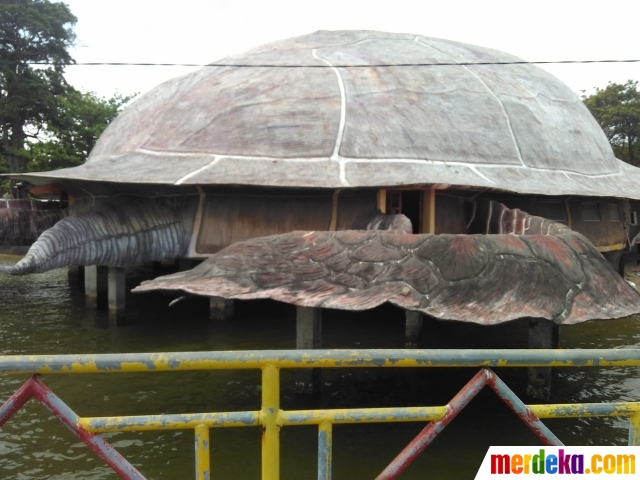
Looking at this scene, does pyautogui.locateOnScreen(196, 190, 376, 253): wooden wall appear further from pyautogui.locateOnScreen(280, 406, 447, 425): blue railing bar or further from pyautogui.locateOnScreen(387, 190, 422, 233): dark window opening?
pyautogui.locateOnScreen(280, 406, 447, 425): blue railing bar

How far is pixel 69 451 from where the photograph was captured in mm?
4043

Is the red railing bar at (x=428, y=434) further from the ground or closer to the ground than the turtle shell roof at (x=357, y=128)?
closer to the ground

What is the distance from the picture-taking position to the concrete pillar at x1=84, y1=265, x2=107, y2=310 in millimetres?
8625

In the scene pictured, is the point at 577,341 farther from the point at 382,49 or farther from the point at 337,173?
the point at 382,49

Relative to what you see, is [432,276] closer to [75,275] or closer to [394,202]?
[394,202]

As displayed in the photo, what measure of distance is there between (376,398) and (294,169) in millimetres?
2801

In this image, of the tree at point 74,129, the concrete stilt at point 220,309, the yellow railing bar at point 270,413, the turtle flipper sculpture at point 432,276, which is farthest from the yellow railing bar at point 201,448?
the tree at point 74,129

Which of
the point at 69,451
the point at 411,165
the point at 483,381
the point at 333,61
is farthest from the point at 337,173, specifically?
the point at 483,381

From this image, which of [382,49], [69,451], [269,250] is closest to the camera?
[69,451]

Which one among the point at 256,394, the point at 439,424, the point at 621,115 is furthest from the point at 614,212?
the point at 621,115

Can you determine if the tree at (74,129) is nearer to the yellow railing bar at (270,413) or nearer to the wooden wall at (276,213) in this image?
the wooden wall at (276,213)

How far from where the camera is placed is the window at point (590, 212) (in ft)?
26.7

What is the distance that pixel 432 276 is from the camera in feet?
13.8

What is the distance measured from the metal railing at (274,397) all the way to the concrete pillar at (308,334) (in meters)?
2.97
